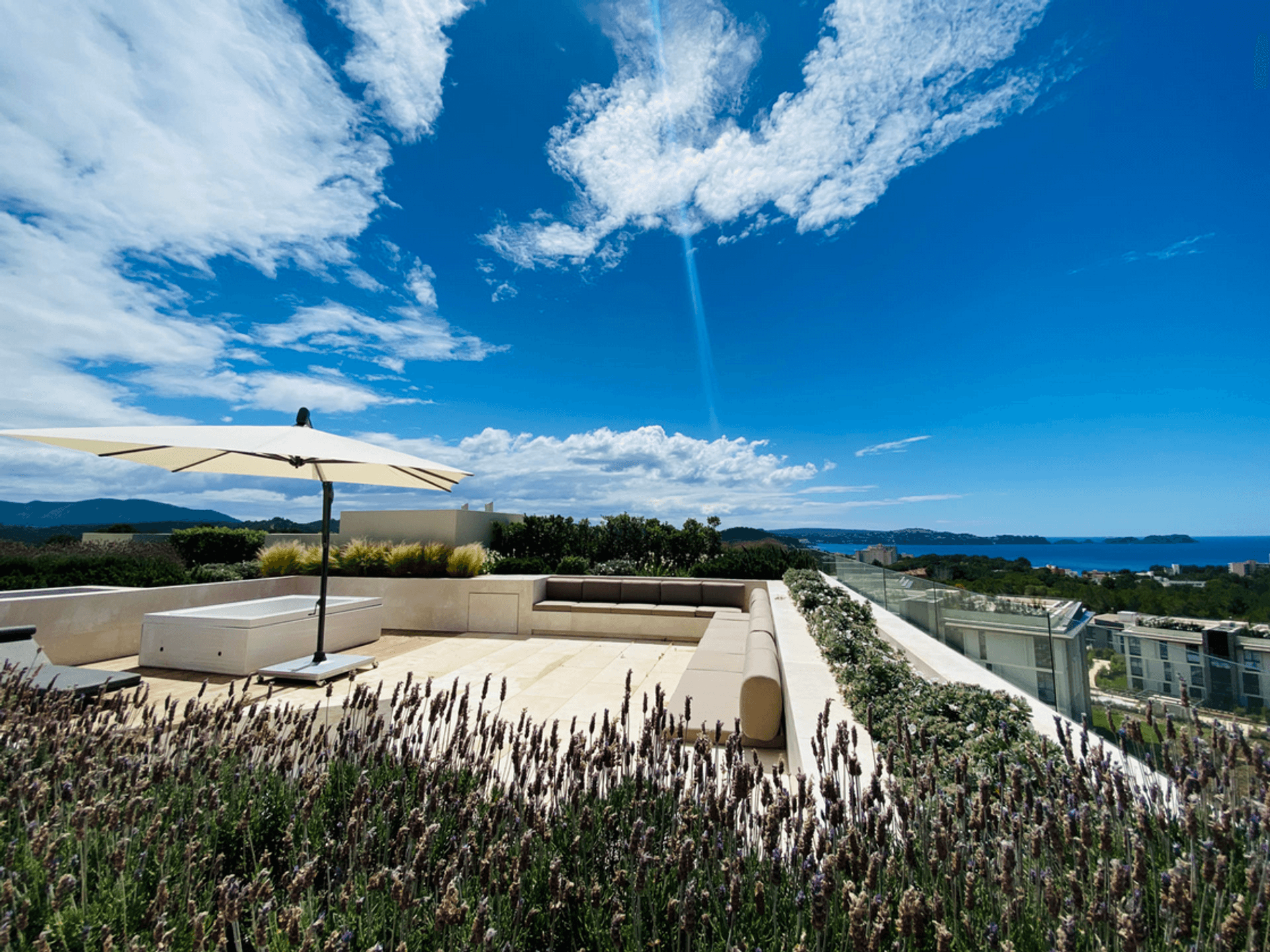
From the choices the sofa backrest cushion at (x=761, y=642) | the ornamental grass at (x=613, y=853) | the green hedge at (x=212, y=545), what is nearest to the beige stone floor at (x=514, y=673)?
the sofa backrest cushion at (x=761, y=642)

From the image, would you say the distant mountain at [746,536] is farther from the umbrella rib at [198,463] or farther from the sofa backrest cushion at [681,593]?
the umbrella rib at [198,463]

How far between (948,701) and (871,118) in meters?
7.52

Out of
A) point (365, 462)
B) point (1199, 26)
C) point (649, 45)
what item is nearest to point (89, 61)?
point (365, 462)

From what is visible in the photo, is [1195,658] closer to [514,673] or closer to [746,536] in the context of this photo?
[514,673]

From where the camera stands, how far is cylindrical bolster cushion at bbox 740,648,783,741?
3743 mm

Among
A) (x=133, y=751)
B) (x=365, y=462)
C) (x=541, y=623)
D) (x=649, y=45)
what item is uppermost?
(x=649, y=45)

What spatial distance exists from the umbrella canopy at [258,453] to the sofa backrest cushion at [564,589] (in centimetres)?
313

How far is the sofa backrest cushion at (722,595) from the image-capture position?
9.83 metres

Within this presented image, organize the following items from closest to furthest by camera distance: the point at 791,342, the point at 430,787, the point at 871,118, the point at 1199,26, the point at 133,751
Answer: the point at 430,787 → the point at 133,751 → the point at 1199,26 → the point at 871,118 → the point at 791,342

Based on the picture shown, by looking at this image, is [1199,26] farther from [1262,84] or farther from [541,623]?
[541,623]

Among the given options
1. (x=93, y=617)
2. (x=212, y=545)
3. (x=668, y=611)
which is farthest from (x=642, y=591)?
(x=212, y=545)

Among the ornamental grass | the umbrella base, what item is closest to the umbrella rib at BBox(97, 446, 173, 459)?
the umbrella base

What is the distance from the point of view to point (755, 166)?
25.8 ft

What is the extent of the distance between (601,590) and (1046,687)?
7.09 meters
